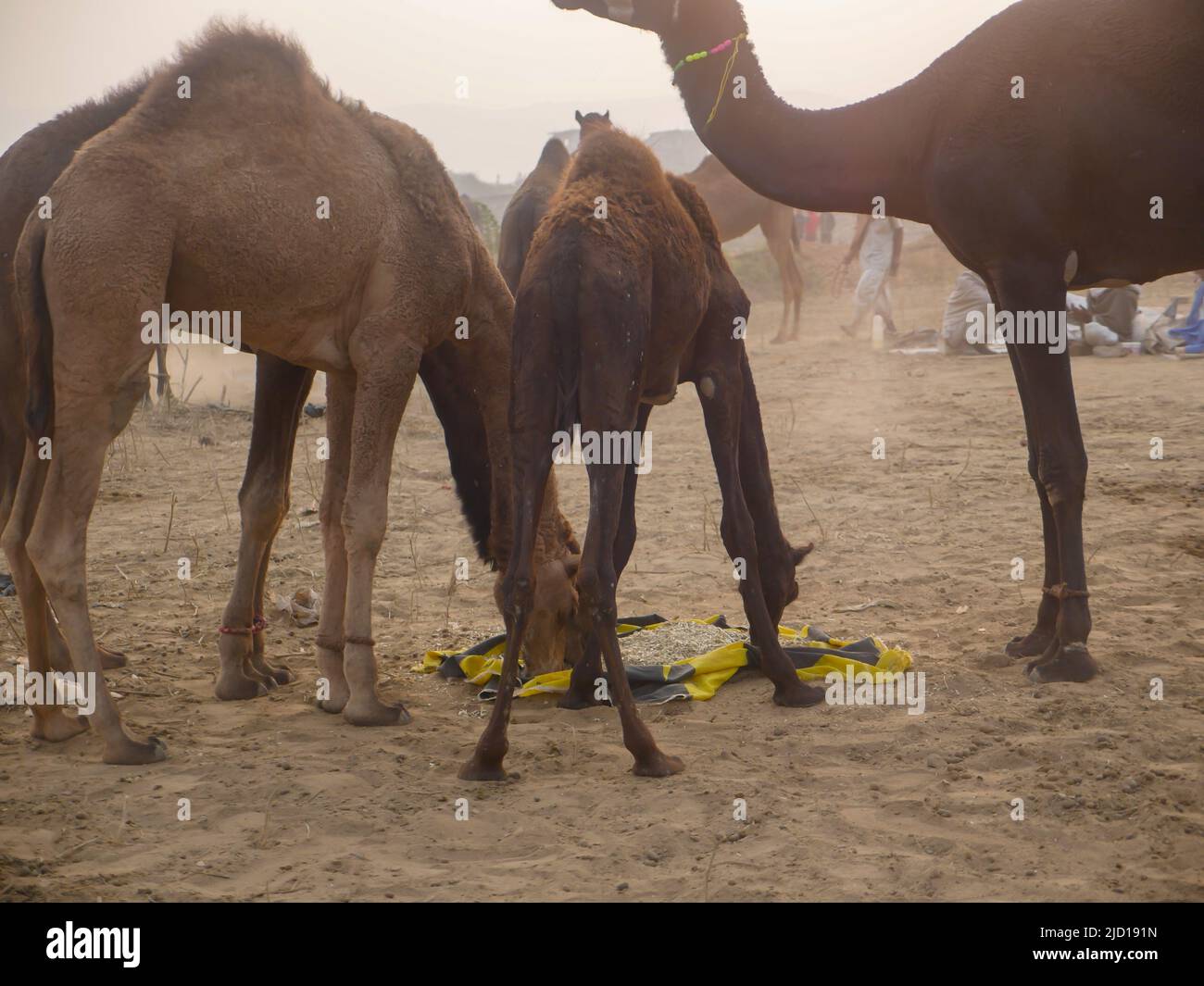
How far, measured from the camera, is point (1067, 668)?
17.6 ft

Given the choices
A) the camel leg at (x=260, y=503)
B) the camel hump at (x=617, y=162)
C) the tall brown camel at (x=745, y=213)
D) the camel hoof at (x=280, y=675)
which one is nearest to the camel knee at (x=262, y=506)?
the camel leg at (x=260, y=503)

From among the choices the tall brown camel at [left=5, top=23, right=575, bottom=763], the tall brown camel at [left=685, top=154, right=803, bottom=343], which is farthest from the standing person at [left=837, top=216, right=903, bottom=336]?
the tall brown camel at [left=5, top=23, right=575, bottom=763]

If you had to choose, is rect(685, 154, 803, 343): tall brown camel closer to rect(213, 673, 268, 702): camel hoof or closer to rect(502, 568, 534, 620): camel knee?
rect(213, 673, 268, 702): camel hoof

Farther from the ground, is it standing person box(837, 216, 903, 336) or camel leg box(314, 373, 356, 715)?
standing person box(837, 216, 903, 336)

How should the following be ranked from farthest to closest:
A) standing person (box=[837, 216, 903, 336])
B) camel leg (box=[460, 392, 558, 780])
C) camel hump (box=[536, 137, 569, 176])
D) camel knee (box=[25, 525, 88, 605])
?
standing person (box=[837, 216, 903, 336]) < camel hump (box=[536, 137, 569, 176]) < camel knee (box=[25, 525, 88, 605]) < camel leg (box=[460, 392, 558, 780])

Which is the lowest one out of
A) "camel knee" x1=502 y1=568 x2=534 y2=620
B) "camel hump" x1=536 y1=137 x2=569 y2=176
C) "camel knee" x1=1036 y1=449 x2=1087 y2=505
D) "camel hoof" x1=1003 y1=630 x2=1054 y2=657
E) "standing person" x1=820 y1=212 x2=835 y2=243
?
"camel hoof" x1=1003 y1=630 x2=1054 y2=657

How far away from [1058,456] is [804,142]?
6.12ft

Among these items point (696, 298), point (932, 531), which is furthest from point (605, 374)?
point (932, 531)

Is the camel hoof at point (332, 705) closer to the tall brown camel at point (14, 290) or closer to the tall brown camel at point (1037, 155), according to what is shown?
the tall brown camel at point (14, 290)

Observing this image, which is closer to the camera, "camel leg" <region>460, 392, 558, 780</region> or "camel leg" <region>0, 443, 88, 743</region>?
"camel leg" <region>460, 392, 558, 780</region>

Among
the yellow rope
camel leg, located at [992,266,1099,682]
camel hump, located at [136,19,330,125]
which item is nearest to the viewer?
camel hump, located at [136,19,330,125]

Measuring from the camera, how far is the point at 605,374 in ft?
15.2

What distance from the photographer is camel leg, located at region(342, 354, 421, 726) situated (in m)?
5.18
